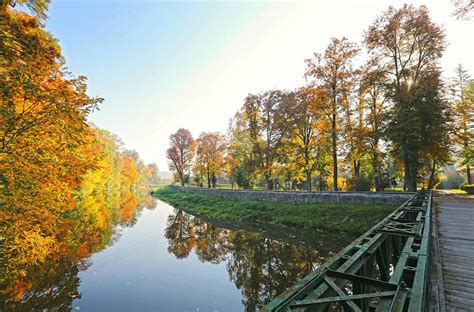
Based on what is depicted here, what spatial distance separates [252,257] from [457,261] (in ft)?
26.5

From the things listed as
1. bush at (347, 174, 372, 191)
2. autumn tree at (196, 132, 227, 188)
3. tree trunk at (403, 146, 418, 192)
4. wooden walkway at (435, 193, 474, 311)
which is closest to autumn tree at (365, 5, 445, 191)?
tree trunk at (403, 146, 418, 192)

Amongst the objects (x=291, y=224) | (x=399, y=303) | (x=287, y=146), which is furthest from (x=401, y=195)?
(x=399, y=303)

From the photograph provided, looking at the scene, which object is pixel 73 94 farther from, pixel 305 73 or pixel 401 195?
pixel 305 73

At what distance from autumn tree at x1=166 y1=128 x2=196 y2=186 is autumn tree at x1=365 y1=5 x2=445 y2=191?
4043 cm

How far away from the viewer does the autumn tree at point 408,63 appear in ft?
59.0

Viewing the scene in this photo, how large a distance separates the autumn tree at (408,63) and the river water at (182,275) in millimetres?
12213

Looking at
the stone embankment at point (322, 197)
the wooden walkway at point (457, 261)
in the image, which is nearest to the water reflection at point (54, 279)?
the wooden walkway at point (457, 261)

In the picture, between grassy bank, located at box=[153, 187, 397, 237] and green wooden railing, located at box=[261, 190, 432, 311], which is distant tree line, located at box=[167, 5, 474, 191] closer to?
grassy bank, located at box=[153, 187, 397, 237]

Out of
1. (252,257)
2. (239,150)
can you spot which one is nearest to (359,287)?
(252,257)

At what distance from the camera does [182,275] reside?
9797 mm

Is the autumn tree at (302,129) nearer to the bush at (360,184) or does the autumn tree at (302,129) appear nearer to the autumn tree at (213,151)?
the bush at (360,184)

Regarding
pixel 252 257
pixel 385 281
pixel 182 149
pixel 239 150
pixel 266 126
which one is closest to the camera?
pixel 385 281

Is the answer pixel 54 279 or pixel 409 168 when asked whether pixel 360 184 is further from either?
pixel 54 279

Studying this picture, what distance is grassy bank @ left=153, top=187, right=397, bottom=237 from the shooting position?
14.3m
